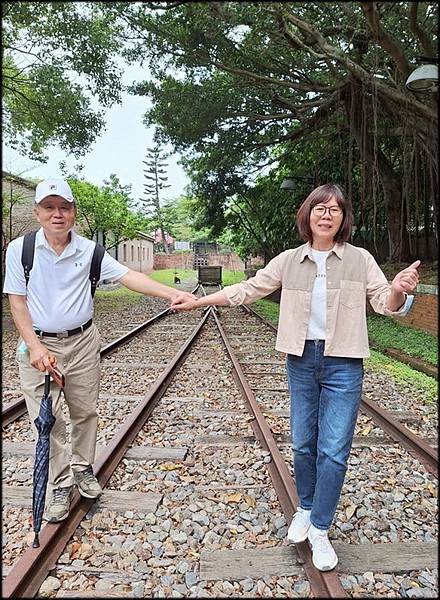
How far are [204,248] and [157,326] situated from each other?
37.6m

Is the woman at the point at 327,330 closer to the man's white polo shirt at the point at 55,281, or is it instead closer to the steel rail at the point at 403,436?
the man's white polo shirt at the point at 55,281

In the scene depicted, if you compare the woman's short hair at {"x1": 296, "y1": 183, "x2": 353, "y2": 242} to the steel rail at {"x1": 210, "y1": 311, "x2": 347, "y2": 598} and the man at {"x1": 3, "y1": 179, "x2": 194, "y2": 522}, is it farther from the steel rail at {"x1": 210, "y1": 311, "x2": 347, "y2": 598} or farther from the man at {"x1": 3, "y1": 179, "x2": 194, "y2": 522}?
the steel rail at {"x1": 210, "y1": 311, "x2": 347, "y2": 598}

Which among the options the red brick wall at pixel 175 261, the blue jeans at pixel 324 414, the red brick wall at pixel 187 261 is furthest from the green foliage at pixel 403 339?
the red brick wall at pixel 175 261

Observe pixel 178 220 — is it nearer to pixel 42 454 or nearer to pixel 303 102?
pixel 303 102

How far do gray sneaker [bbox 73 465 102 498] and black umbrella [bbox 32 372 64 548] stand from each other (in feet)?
1.53

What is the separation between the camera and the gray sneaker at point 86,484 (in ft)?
10.3

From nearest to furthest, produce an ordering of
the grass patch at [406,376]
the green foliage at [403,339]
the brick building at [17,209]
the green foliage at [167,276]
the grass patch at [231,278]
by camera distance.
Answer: the grass patch at [406,376]
the green foliage at [403,339]
the brick building at [17,209]
the grass patch at [231,278]
the green foliage at [167,276]

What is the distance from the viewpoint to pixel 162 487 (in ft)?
11.5

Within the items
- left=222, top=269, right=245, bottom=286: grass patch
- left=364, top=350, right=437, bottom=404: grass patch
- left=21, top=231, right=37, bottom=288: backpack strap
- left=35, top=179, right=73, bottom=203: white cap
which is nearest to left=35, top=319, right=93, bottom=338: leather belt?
left=21, top=231, right=37, bottom=288: backpack strap

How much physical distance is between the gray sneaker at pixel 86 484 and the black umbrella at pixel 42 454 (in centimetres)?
47

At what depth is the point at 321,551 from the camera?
7.95ft

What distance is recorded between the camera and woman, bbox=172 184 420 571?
2338mm

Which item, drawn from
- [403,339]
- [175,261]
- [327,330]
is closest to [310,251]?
[327,330]

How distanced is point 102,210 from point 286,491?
1818 centimetres
